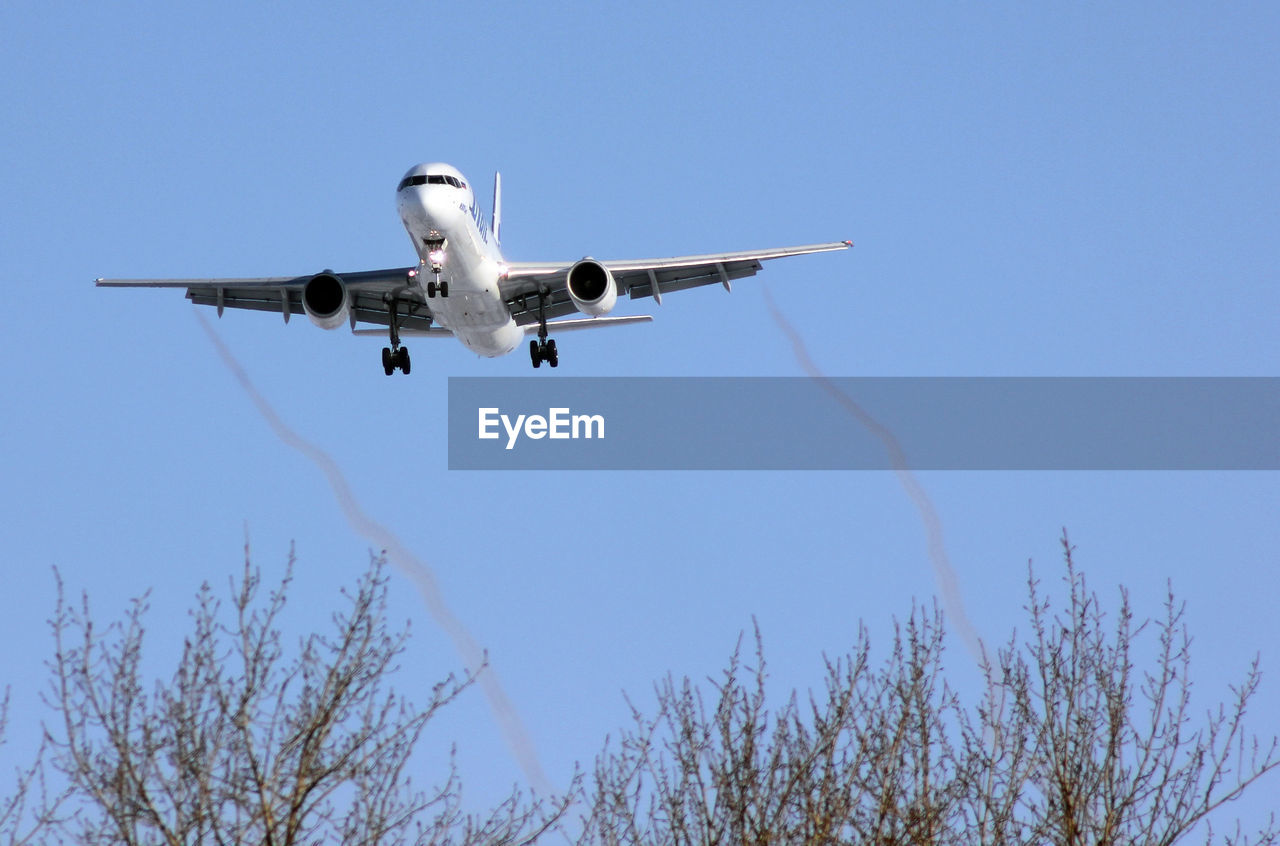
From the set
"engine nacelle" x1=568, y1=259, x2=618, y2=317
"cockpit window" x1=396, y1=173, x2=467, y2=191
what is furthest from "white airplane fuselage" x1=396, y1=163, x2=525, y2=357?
"engine nacelle" x1=568, y1=259, x2=618, y2=317

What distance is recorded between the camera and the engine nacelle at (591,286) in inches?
1550

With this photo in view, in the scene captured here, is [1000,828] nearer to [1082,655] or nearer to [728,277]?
[1082,655]

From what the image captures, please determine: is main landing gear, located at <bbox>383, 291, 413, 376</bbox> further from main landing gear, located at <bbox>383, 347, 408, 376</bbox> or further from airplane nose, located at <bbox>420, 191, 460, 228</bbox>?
airplane nose, located at <bbox>420, 191, 460, 228</bbox>

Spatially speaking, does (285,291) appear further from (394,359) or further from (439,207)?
(439,207)

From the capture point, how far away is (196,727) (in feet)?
55.3

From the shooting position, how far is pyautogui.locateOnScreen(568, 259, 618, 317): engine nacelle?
39.4 meters

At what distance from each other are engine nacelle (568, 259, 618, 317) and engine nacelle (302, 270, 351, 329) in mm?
5095

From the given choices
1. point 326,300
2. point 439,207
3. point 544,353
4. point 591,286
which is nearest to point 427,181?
point 439,207

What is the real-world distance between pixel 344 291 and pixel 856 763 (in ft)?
79.8

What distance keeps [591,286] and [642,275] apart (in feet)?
9.79

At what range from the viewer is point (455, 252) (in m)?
37.5

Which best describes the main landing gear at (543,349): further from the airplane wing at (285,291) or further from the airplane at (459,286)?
the airplane wing at (285,291)

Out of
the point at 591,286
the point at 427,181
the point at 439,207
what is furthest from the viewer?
the point at 591,286

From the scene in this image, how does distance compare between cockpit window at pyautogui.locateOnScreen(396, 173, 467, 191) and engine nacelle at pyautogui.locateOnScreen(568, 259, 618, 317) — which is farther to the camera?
engine nacelle at pyautogui.locateOnScreen(568, 259, 618, 317)
